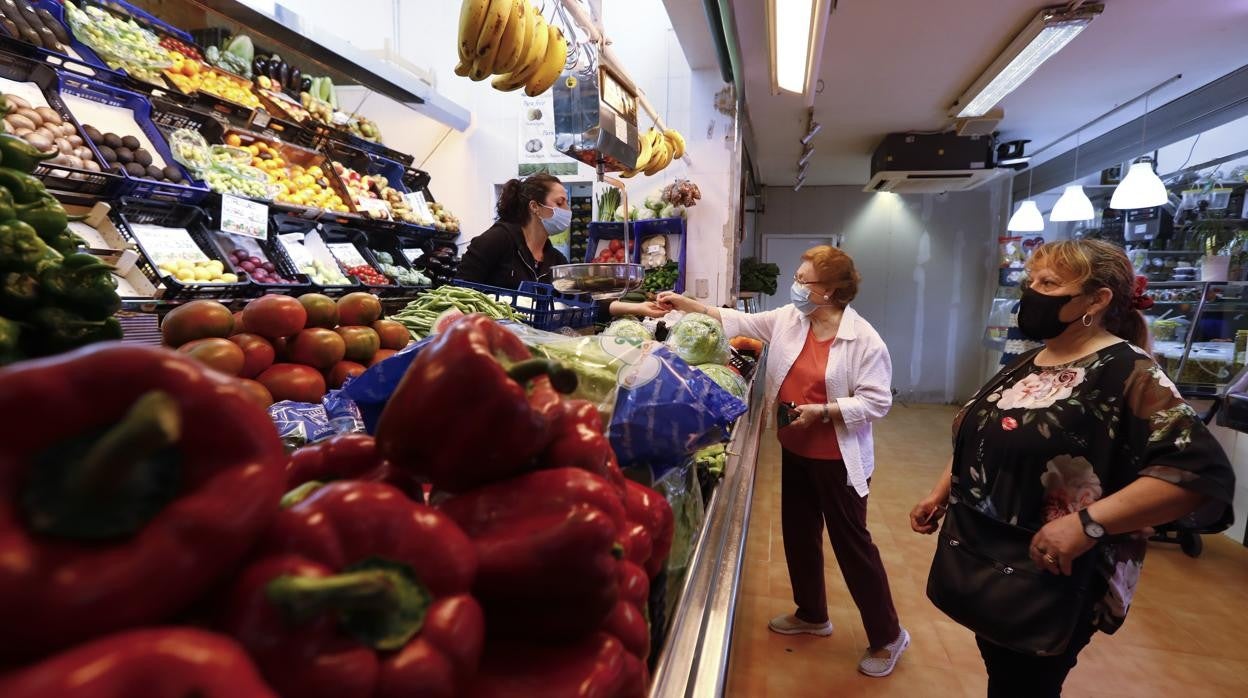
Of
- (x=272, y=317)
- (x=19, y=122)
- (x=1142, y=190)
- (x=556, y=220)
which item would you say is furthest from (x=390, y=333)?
(x=1142, y=190)

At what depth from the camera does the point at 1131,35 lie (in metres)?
4.23

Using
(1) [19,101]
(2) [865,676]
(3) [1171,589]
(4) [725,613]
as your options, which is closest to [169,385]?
(4) [725,613]

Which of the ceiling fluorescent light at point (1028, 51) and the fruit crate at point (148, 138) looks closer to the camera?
the fruit crate at point (148, 138)

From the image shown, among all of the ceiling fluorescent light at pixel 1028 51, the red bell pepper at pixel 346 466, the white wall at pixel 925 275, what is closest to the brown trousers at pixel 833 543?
the red bell pepper at pixel 346 466

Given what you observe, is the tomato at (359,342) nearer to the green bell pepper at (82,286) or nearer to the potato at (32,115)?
the green bell pepper at (82,286)

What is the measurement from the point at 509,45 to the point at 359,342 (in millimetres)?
1586

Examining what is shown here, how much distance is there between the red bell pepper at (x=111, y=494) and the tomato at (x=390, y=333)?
1353mm

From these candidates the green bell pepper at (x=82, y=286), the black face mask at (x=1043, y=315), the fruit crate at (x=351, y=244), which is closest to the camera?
the green bell pepper at (x=82, y=286)

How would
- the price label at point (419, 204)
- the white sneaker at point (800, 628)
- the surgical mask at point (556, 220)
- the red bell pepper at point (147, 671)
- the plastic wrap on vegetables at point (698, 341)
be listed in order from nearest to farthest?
the red bell pepper at point (147, 671), the plastic wrap on vegetables at point (698, 341), the white sneaker at point (800, 628), the surgical mask at point (556, 220), the price label at point (419, 204)

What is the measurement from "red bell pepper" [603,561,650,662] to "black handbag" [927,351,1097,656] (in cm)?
157

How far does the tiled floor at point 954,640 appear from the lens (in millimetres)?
2715

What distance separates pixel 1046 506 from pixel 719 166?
13.2 ft

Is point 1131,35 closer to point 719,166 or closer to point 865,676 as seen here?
point 719,166

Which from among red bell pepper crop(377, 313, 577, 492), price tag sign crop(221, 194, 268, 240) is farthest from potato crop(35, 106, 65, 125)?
red bell pepper crop(377, 313, 577, 492)
